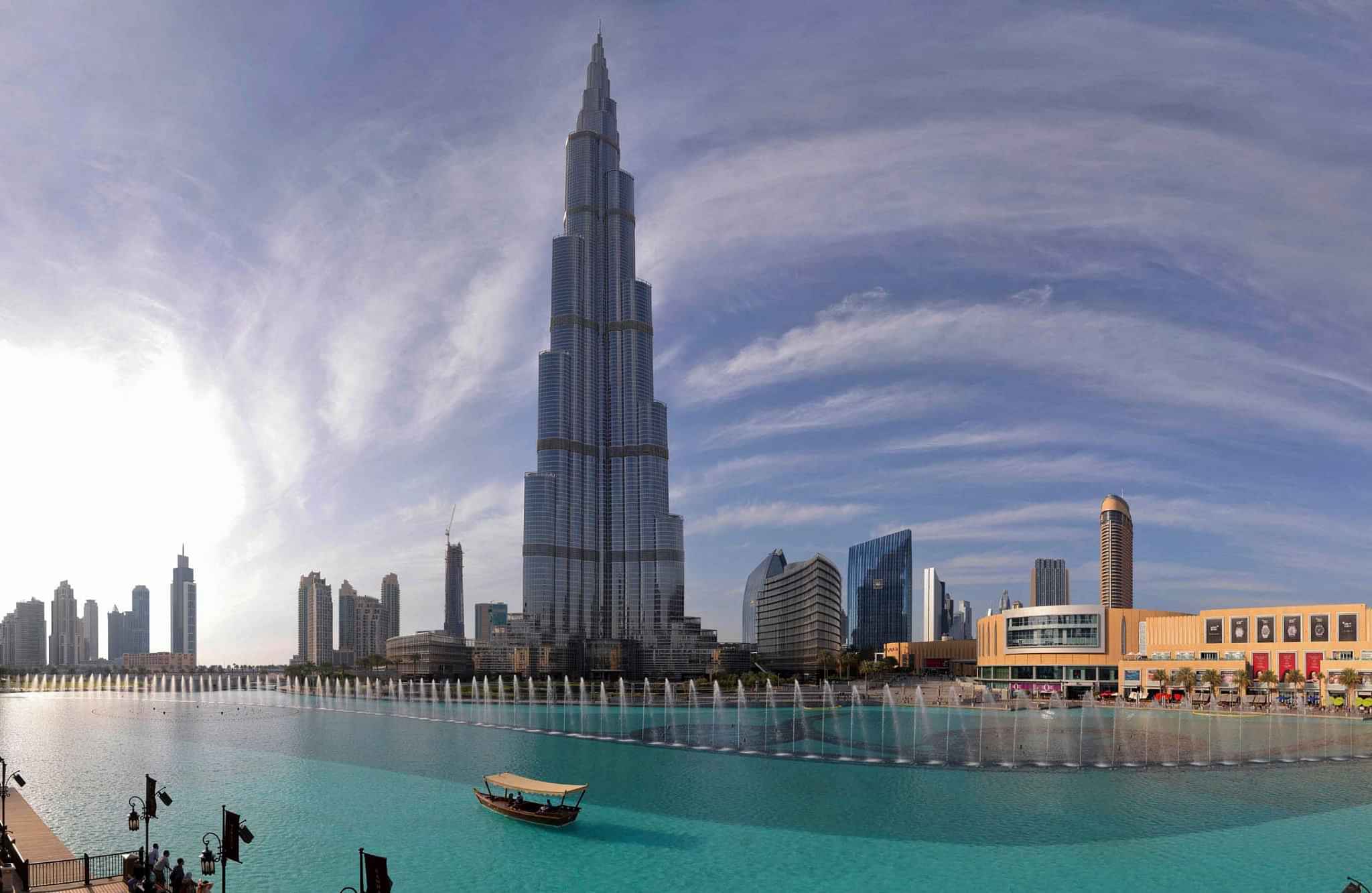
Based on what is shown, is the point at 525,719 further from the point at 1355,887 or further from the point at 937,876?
the point at 1355,887

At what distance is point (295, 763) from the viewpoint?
246 feet

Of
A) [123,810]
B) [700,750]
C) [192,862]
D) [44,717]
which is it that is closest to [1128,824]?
[700,750]

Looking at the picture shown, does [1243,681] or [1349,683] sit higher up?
[1349,683]

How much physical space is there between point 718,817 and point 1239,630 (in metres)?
127

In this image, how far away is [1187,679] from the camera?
142 m

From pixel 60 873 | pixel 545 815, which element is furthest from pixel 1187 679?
pixel 60 873

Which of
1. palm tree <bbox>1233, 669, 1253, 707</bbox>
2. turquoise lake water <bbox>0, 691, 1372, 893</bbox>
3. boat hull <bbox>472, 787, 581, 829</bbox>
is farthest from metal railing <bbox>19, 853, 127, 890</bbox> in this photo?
palm tree <bbox>1233, 669, 1253, 707</bbox>

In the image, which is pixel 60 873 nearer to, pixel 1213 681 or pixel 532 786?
pixel 532 786

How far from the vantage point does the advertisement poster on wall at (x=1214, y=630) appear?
149 metres

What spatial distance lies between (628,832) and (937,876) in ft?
55.7

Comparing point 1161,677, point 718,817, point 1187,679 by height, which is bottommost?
point 1161,677

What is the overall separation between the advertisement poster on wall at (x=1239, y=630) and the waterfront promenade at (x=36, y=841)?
519ft

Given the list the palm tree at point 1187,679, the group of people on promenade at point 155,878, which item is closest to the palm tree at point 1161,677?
the palm tree at point 1187,679

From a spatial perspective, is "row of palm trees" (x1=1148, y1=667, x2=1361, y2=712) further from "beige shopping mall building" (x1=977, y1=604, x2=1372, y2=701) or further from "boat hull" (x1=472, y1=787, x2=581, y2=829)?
"boat hull" (x1=472, y1=787, x2=581, y2=829)
